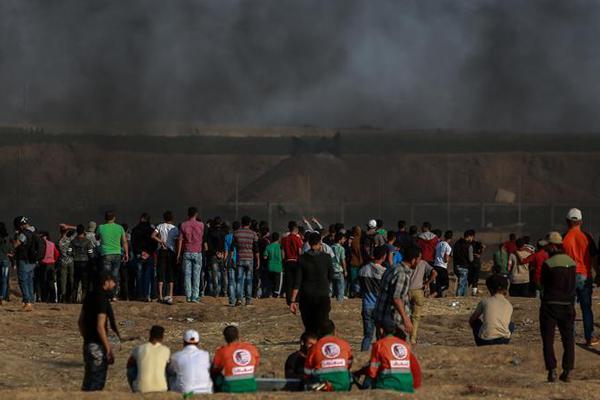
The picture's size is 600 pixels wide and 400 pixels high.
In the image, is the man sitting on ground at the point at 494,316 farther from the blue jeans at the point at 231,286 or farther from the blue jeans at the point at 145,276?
the blue jeans at the point at 145,276

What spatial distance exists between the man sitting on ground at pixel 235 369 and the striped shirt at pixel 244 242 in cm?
1026

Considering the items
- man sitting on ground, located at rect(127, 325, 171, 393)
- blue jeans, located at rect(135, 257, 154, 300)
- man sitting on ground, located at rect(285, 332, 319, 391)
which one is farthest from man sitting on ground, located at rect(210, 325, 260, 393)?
blue jeans, located at rect(135, 257, 154, 300)

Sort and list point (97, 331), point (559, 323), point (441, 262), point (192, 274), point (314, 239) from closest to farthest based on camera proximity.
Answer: point (97, 331) < point (559, 323) < point (314, 239) < point (192, 274) < point (441, 262)

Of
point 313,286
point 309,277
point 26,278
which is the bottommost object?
point 313,286

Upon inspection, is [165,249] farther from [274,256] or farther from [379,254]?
[379,254]

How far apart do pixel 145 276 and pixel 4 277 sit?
2.39 m

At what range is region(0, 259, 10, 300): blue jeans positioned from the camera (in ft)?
78.6

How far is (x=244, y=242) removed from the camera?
76.9 feet

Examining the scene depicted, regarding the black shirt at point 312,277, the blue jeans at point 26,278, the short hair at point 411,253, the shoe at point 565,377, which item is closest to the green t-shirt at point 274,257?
the blue jeans at point 26,278

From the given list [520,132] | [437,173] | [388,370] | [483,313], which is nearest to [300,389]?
[388,370]

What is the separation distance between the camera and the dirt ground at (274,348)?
47.5 feet

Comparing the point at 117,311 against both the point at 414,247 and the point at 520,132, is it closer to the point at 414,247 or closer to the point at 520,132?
the point at 414,247

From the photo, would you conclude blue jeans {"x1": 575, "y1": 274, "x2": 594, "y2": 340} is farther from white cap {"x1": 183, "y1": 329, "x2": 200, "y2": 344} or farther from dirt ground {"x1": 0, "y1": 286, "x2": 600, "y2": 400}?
white cap {"x1": 183, "y1": 329, "x2": 200, "y2": 344}

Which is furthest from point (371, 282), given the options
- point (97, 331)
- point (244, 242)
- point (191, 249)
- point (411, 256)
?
point (191, 249)
